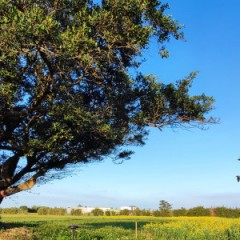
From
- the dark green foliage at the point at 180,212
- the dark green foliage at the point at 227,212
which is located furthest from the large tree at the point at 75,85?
Answer: the dark green foliage at the point at 180,212

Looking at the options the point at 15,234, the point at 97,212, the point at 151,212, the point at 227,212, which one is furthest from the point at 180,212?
the point at 15,234

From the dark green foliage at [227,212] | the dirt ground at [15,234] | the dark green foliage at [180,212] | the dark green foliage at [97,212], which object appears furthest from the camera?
the dark green foliage at [97,212]

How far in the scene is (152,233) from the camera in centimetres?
2791

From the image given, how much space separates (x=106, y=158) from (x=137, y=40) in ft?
31.3

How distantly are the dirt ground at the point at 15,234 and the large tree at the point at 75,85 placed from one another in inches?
82.9

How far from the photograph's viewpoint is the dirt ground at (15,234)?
21.8 metres

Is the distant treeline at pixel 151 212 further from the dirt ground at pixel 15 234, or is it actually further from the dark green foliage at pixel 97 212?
the dirt ground at pixel 15 234

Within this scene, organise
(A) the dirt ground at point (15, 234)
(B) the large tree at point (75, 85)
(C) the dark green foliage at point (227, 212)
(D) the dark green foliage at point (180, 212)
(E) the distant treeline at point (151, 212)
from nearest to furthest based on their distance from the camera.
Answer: (B) the large tree at point (75, 85)
(A) the dirt ground at point (15, 234)
(C) the dark green foliage at point (227, 212)
(E) the distant treeline at point (151, 212)
(D) the dark green foliage at point (180, 212)

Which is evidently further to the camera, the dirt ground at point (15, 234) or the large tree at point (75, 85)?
the dirt ground at point (15, 234)

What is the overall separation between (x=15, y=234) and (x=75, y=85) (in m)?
8.69

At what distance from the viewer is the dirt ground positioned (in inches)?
860

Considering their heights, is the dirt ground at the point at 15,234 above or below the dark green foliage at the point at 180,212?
below

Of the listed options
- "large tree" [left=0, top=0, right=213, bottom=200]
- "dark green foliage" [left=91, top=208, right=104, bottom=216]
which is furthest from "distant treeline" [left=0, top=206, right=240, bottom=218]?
"large tree" [left=0, top=0, right=213, bottom=200]

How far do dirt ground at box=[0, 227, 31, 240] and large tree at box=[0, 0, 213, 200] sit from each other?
6.91ft
